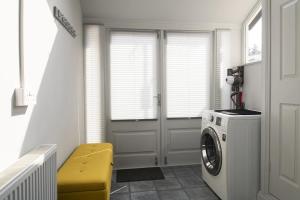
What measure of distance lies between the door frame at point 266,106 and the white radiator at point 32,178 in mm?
1863

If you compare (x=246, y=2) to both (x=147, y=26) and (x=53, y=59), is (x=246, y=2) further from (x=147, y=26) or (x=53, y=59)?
(x=53, y=59)

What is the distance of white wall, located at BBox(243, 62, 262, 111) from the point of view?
2.76 meters

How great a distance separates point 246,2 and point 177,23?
0.99 metres

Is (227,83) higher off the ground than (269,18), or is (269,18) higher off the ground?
(269,18)

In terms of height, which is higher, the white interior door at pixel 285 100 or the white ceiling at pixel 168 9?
the white ceiling at pixel 168 9

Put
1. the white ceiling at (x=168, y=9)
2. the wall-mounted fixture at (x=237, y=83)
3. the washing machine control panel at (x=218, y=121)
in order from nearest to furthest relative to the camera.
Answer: the washing machine control panel at (x=218, y=121), the white ceiling at (x=168, y=9), the wall-mounted fixture at (x=237, y=83)

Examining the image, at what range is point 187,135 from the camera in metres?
3.33

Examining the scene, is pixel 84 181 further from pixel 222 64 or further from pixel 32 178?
pixel 222 64

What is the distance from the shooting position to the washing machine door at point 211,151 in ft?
7.22

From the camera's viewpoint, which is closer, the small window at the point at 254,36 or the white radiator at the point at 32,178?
the white radiator at the point at 32,178

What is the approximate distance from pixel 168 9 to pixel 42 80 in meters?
2.14

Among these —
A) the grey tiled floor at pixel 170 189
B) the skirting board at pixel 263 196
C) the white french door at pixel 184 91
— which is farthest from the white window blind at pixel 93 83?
the skirting board at pixel 263 196

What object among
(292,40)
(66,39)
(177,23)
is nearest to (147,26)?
(177,23)

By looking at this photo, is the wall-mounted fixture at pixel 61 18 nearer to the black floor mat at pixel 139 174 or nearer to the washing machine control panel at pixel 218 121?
the washing machine control panel at pixel 218 121
